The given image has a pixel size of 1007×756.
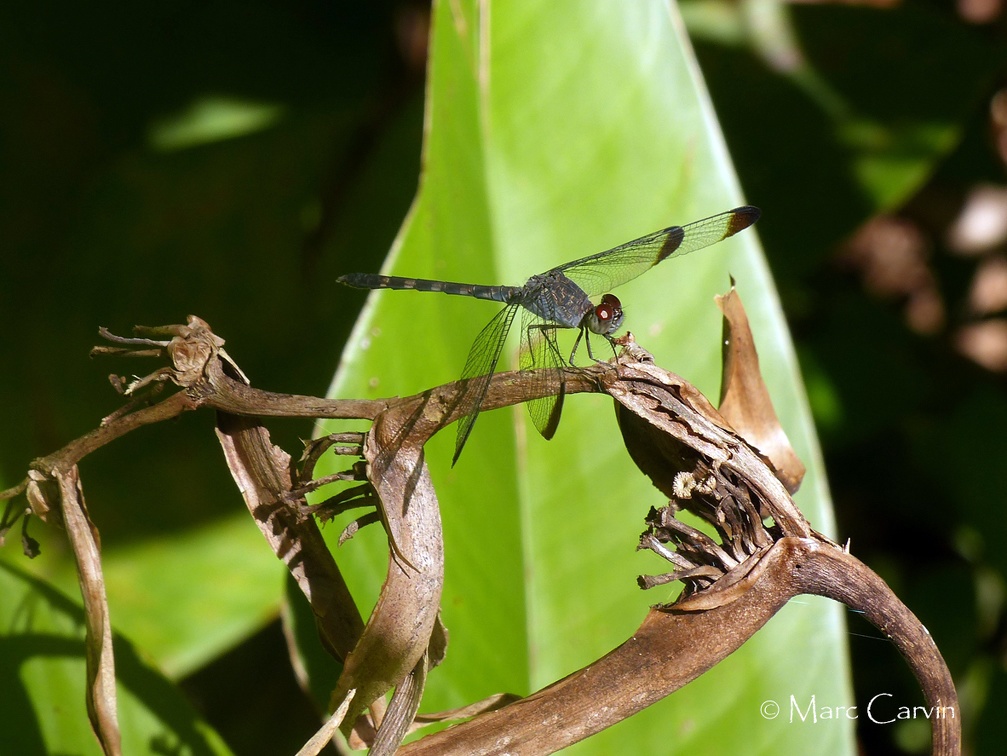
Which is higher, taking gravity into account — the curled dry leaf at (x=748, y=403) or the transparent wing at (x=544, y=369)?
the transparent wing at (x=544, y=369)

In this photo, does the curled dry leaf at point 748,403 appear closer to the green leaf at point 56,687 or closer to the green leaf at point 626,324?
the green leaf at point 626,324

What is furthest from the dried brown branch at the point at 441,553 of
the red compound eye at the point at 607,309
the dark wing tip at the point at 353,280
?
the dark wing tip at the point at 353,280

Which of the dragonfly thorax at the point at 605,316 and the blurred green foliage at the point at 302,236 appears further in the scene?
the blurred green foliage at the point at 302,236

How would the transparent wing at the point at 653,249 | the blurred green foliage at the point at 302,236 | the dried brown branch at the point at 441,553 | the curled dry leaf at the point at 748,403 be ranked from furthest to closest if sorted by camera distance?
the blurred green foliage at the point at 302,236 < the transparent wing at the point at 653,249 < the curled dry leaf at the point at 748,403 < the dried brown branch at the point at 441,553

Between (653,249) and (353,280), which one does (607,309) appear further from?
(353,280)

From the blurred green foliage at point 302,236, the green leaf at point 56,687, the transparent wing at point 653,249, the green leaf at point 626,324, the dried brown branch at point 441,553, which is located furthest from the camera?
the blurred green foliage at point 302,236

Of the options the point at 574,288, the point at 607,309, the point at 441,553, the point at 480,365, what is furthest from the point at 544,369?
the point at 574,288

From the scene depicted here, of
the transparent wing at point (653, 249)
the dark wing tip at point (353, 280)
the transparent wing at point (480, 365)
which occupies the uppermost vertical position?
the dark wing tip at point (353, 280)
